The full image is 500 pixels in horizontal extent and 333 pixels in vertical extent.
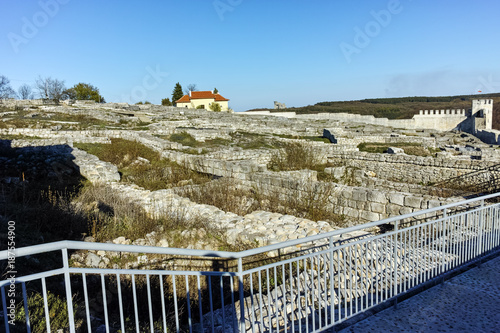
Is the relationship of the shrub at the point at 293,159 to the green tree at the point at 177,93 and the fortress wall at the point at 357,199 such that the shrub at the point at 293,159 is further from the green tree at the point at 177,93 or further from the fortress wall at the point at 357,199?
the green tree at the point at 177,93

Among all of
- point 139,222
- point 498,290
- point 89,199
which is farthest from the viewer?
point 89,199

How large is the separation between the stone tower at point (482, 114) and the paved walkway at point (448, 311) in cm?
4730

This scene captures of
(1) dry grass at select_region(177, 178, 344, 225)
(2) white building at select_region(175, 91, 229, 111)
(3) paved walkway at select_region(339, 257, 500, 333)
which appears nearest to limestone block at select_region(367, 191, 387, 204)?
(1) dry grass at select_region(177, 178, 344, 225)

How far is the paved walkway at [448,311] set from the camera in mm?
3445

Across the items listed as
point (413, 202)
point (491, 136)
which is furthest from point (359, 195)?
point (491, 136)

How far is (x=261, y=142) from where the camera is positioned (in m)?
23.4

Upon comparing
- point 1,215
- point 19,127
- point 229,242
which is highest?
point 19,127

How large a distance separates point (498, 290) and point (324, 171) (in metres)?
11.4

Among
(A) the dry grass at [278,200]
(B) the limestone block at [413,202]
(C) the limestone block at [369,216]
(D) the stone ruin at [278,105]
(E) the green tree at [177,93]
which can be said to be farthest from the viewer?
(D) the stone ruin at [278,105]

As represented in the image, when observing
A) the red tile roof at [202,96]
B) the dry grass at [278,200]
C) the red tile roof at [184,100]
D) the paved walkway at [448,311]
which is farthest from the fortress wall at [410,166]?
the red tile roof at [184,100]

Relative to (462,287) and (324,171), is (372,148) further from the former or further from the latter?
(462,287)

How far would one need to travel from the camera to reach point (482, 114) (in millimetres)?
44125

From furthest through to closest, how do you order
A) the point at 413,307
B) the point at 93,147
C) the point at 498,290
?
the point at 93,147
the point at 498,290
the point at 413,307

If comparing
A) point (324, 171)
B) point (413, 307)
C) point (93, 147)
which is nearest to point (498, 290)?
point (413, 307)
